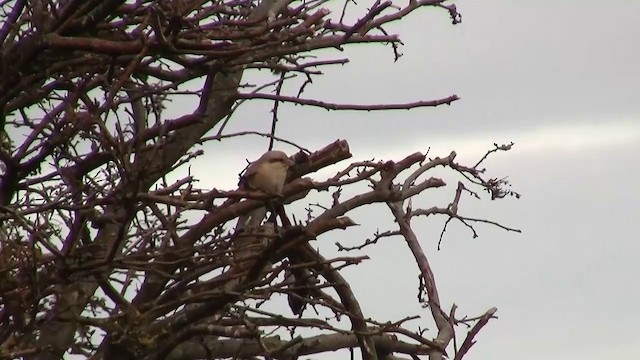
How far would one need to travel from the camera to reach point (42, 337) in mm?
6770

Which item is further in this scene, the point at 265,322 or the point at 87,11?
the point at 265,322

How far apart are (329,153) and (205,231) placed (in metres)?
0.81

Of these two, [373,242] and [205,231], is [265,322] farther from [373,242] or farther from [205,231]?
[373,242]

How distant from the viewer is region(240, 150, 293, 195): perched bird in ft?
21.2

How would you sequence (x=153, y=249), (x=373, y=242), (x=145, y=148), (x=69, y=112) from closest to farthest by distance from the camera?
(x=69, y=112) → (x=145, y=148) → (x=153, y=249) → (x=373, y=242)

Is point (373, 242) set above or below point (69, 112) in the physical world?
above

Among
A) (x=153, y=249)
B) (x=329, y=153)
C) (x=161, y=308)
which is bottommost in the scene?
(x=161, y=308)

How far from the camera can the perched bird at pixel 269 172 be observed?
6.46 metres

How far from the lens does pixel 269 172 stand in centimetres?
648

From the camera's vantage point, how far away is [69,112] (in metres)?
5.34

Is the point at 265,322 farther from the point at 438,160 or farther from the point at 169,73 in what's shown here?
the point at 438,160

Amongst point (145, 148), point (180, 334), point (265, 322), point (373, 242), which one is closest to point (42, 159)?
point (145, 148)

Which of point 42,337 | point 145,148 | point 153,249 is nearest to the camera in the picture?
point 145,148

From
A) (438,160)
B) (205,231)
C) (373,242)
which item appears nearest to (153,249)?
(205,231)
